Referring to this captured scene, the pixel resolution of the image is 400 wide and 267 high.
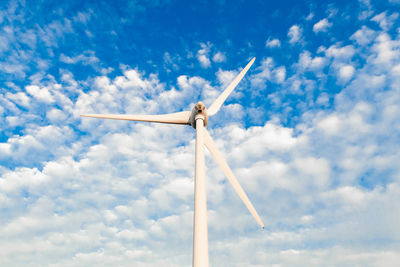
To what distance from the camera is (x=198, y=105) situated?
86.4 feet

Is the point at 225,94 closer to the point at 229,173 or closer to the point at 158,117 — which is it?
the point at 158,117

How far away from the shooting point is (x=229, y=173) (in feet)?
89.4

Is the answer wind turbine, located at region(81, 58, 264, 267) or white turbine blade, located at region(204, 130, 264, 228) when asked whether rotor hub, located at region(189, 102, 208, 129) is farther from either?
white turbine blade, located at region(204, 130, 264, 228)

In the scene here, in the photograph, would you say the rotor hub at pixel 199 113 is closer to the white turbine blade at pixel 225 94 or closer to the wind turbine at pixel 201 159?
the wind turbine at pixel 201 159

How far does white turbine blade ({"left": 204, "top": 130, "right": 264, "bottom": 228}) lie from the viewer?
26.2 meters

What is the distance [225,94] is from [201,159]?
12.6 meters

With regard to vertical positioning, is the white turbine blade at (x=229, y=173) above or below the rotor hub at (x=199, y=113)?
below

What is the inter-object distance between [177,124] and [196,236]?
12.4 metres

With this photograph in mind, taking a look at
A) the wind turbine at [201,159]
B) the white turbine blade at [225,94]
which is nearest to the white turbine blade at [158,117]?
the wind turbine at [201,159]

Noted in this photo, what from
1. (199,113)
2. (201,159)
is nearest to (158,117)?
(199,113)

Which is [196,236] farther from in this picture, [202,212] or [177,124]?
[177,124]

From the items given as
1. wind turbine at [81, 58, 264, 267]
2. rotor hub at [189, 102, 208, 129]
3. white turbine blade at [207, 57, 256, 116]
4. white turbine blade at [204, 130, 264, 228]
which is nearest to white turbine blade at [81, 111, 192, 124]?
wind turbine at [81, 58, 264, 267]

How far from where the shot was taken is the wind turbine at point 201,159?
62.6ft

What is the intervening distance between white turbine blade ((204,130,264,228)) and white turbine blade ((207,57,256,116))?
341 centimetres
